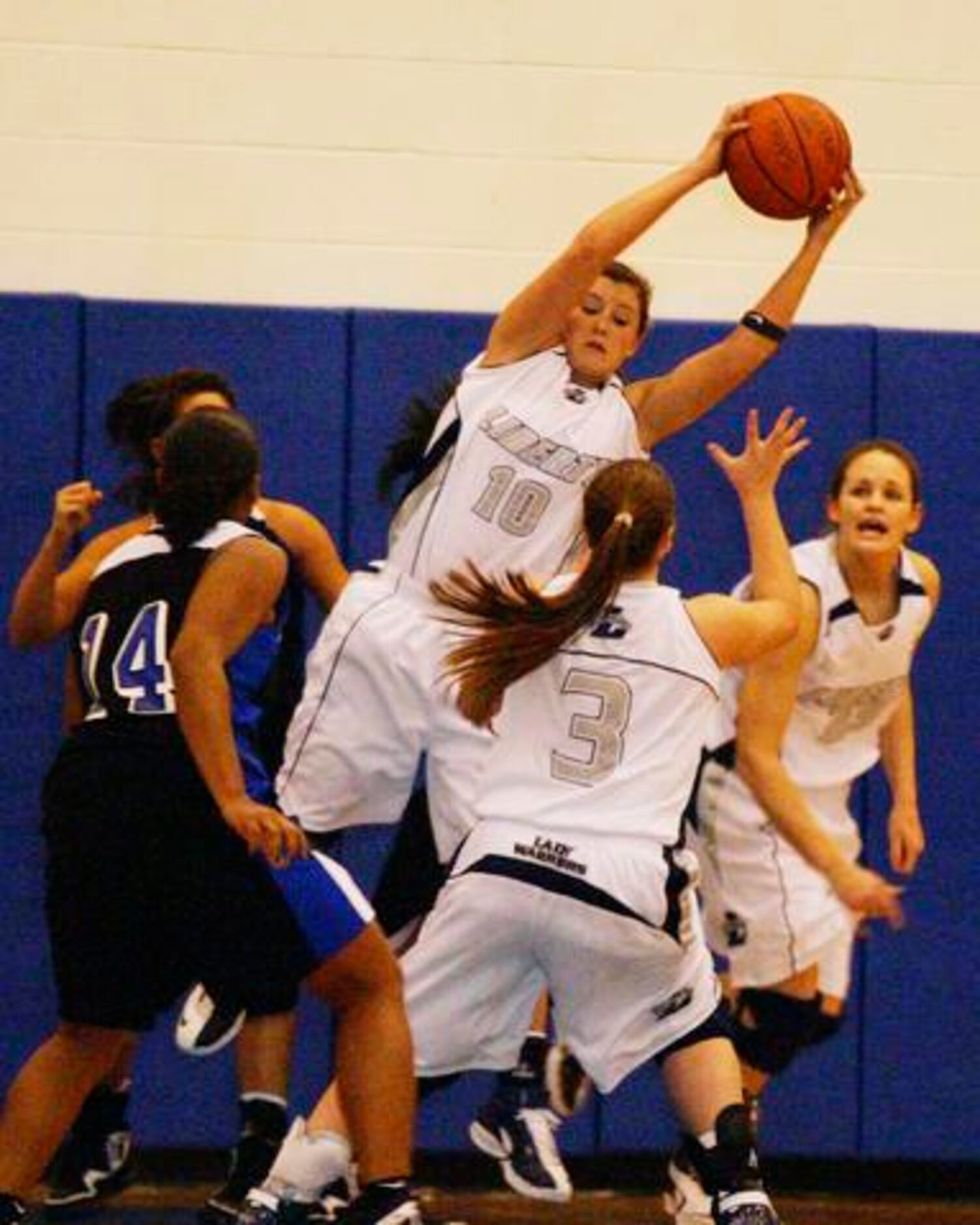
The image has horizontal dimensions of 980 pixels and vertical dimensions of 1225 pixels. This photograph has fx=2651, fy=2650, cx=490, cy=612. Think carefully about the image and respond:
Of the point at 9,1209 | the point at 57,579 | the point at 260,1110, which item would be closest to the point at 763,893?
the point at 260,1110

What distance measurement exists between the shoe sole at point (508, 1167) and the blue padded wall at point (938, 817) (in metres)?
1.57

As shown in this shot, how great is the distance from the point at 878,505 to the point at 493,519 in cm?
118

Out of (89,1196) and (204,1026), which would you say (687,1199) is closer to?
(204,1026)

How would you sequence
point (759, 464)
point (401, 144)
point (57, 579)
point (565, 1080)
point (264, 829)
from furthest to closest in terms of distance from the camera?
point (401, 144)
point (57, 579)
point (565, 1080)
point (759, 464)
point (264, 829)

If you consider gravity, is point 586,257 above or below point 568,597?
above

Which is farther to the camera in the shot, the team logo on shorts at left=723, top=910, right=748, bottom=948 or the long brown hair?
the team logo on shorts at left=723, top=910, right=748, bottom=948

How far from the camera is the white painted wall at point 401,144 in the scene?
7051mm

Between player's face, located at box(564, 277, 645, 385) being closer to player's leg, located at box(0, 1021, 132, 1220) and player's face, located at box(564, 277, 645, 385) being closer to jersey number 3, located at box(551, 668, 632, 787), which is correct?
jersey number 3, located at box(551, 668, 632, 787)

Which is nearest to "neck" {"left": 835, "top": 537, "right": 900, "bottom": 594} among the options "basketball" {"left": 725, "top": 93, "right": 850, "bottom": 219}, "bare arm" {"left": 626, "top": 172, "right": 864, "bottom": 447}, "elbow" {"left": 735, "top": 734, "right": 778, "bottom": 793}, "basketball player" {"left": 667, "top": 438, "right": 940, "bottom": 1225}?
"basketball player" {"left": 667, "top": 438, "right": 940, "bottom": 1225}

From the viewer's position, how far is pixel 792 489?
6.87 metres

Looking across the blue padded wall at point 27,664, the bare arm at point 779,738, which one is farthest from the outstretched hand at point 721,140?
the blue padded wall at point 27,664

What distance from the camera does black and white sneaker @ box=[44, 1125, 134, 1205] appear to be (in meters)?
6.14

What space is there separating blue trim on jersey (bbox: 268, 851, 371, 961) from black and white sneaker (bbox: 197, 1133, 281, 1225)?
2.92 feet

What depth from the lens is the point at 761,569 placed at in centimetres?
531
